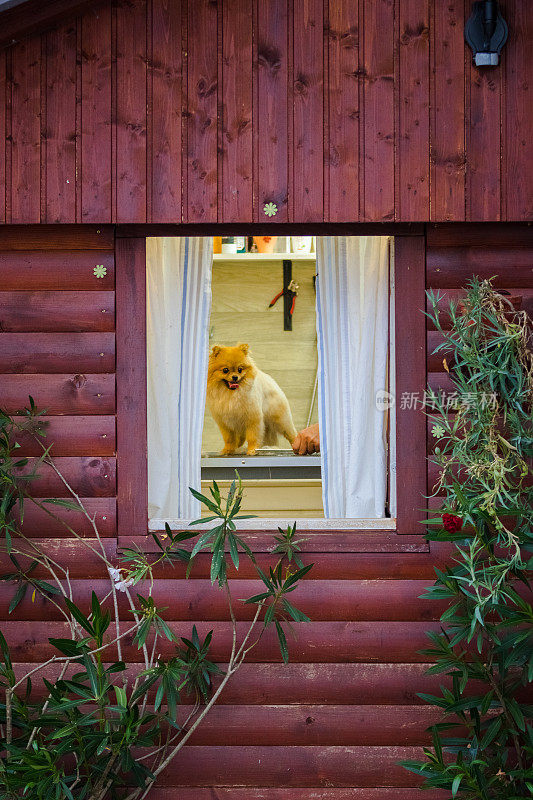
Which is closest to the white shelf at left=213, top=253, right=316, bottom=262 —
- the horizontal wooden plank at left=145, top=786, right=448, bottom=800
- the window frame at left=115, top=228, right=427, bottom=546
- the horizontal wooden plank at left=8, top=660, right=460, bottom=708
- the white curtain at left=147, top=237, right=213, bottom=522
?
the white curtain at left=147, top=237, right=213, bottom=522

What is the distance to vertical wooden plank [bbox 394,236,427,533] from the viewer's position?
3156mm

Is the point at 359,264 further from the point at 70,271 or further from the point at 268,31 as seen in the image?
the point at 70,271

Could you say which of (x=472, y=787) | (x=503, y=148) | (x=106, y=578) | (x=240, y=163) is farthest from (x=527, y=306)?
(x=106, y=578)

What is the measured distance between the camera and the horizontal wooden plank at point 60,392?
10.5 ft

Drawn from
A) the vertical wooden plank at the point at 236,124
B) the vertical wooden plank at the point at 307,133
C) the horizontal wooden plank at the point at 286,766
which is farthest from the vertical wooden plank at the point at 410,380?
the horizontal wooden plank at the point at 286,766

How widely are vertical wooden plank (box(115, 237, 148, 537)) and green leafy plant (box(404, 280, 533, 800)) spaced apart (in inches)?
45.3

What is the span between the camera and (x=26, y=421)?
10.5 ft

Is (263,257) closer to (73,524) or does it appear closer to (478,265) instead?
(478,265)

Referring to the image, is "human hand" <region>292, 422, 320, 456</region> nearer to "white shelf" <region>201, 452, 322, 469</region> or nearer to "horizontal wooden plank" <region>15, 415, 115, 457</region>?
"white shelf" <region>201, 452, 322, 469</region>

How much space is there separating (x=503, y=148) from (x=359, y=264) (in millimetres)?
702

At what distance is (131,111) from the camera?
10.2 ft

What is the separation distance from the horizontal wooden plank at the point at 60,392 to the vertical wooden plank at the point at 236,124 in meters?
0.83

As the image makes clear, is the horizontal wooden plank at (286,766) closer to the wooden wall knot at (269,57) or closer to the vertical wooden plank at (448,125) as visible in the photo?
the vertical wooden plank at (448,125)

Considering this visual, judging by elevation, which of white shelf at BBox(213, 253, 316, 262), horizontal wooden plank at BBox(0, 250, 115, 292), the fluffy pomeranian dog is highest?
white shelf at BBox(213, 253, 316, 262)
